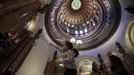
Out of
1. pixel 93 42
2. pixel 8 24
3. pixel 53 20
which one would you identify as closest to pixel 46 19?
pixel 53 20

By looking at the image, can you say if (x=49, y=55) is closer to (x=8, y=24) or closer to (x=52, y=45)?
(x=52, y=45)

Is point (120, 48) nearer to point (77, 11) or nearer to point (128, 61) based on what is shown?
Result: point (128, 61)

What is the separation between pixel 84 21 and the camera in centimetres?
1908

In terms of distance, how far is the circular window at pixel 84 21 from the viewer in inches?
550

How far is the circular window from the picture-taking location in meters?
14.0

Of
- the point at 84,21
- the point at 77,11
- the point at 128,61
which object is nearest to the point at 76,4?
the point at 77,11

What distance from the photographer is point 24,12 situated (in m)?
6.46

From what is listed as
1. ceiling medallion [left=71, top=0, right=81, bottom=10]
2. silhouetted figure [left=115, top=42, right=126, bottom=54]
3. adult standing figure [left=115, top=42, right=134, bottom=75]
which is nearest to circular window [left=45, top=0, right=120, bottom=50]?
ceiling medallion [left=71, top=0, right=81, bottom=10]

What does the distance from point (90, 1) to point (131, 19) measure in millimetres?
6838

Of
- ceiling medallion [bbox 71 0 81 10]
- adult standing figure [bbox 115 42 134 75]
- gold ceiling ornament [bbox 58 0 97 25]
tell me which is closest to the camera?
adult standing figure [bbox 115 42 134 75]

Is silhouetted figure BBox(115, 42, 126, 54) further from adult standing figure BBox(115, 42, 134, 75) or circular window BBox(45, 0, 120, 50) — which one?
circular window BBox(45, 0, 120, 50)

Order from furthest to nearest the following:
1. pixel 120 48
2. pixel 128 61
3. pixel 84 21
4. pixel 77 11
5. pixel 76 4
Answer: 1. pixel 76 4
2. pixel 77 11
3. pixel 84 21
4. pixel 120 48
5. pixel 128 61

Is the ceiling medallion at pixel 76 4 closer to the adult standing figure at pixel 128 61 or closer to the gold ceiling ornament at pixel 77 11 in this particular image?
the gold ceiling ornament at pixel 77 11

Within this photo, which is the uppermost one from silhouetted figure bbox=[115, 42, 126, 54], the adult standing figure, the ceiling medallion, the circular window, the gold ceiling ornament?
the ceiling medallion
